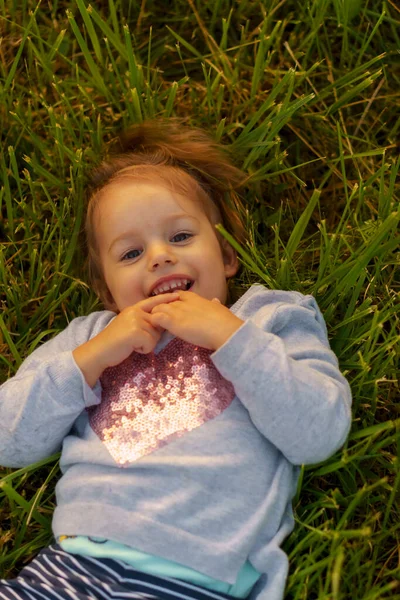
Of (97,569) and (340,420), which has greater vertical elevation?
(340,420)

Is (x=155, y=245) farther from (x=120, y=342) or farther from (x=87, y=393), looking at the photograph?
(x=87, y=393)

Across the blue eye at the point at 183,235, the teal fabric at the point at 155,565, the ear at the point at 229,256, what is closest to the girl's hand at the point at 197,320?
the blue eye at the point at 183,235

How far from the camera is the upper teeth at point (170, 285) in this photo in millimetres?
1973

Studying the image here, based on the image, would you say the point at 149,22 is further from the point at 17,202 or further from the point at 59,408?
the point at 59,408

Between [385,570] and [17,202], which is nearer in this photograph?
[385,570]

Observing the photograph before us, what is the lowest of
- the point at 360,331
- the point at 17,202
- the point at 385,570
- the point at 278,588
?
the point at 385,570

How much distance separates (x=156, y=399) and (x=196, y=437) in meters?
0.15

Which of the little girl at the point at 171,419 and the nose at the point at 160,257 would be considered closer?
the little girl at the point at 171,419

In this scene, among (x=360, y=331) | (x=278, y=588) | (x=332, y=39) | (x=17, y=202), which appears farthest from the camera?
(x=332, y=39)

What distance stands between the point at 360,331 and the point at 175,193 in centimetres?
60

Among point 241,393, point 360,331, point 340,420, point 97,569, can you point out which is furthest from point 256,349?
point 97,569

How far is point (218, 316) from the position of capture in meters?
1.80

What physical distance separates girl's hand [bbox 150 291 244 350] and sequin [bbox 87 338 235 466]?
0.28ft

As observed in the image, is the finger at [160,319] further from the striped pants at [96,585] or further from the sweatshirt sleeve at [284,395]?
the striped pants at [96,585]
